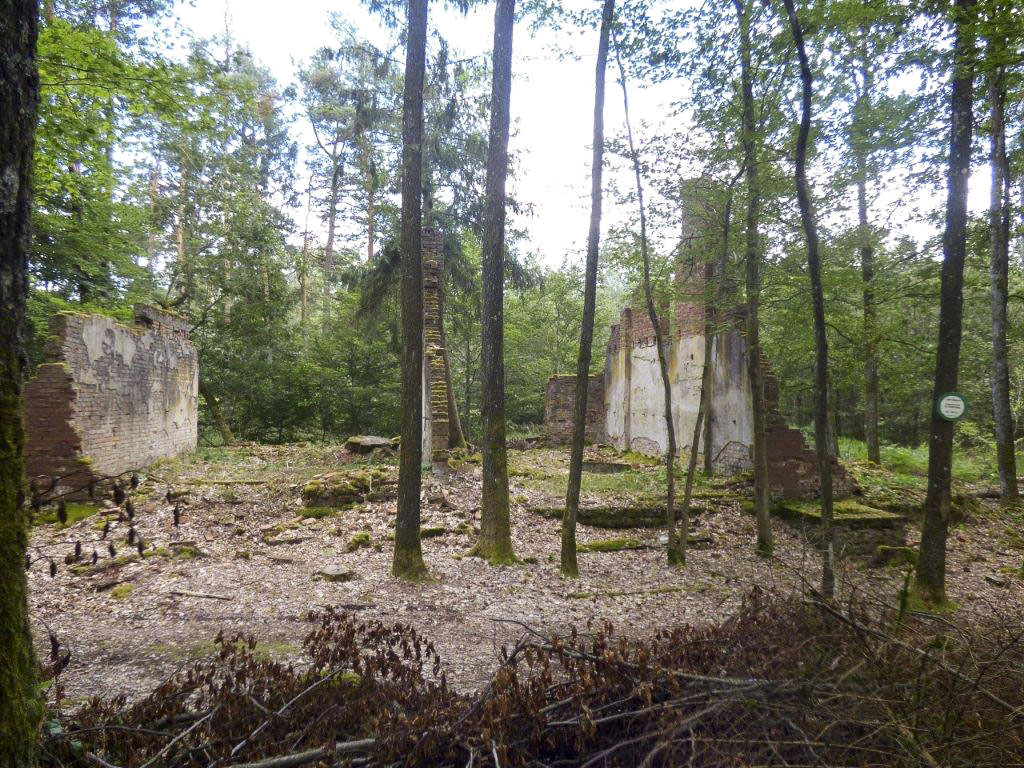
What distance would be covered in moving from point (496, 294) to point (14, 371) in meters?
5.73

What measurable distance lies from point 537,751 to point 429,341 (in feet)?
35.7

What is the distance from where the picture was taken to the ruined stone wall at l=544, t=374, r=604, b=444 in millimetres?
17094

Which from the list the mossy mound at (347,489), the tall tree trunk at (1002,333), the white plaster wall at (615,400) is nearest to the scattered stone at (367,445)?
the mossy mound at (347,489)

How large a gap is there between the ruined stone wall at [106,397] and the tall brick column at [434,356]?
19.3ft

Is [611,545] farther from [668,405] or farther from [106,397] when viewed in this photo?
[106,397]

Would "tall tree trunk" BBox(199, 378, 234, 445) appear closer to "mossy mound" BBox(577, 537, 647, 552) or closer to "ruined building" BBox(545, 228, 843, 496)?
"ruined building" BBox(545, 228, 843, 496)

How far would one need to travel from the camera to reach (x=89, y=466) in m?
8.80

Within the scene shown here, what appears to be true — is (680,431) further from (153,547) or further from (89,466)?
(89,466)

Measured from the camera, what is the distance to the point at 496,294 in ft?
23.2

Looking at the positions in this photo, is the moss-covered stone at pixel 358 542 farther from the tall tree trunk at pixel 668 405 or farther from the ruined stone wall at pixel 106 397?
the tall tree trunk at pixel 668 405

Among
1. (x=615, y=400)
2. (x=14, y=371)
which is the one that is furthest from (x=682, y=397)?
(x=14, y=371)

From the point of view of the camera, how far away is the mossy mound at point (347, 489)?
9281 millimetres

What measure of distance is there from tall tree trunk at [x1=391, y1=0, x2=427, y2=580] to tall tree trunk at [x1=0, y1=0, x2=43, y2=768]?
4743 mm

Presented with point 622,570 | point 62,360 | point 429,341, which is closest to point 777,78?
point 622,570
